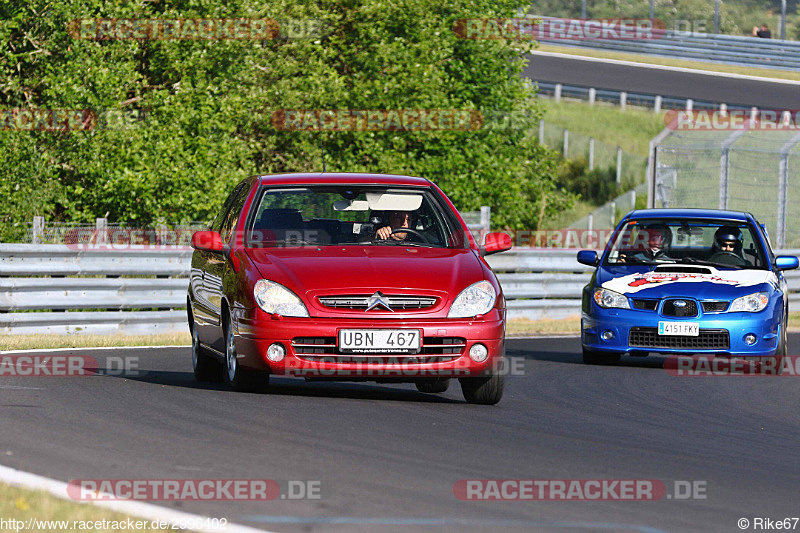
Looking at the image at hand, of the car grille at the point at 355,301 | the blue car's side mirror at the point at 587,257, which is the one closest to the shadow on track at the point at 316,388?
the car grille at the point at 355,301

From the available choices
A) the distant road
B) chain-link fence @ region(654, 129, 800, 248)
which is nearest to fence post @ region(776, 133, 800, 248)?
chain-link fence @ region(654, 129, 800, 248)

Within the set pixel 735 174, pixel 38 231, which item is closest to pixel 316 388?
pixel 38 231

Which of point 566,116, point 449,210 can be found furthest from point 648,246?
point 566,116

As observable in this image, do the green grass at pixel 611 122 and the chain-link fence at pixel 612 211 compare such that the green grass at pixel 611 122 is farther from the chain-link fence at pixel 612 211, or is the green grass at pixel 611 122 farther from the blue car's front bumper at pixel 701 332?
the blue car's front bumper at pixel 701 332

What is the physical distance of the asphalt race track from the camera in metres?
5.64

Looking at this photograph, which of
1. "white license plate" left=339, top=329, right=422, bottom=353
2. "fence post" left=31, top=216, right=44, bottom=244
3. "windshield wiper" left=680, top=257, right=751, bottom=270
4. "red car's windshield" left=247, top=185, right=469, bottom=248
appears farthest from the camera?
"fence post" left=31, top=216, right=44, bottom=244

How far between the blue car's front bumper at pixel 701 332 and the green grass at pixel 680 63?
110 feet

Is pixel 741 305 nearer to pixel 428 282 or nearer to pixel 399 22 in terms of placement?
pixel 428 282

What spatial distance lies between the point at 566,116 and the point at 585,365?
3516 centimetres

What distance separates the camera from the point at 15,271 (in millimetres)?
16125

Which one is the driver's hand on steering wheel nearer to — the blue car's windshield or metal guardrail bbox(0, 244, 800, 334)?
the blue car's windshield

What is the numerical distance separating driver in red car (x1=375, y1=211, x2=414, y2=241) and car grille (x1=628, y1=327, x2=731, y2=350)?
13.6 ft

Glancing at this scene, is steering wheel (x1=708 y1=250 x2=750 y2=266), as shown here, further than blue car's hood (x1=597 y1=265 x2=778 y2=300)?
Yes

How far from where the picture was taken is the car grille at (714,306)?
1350cm
